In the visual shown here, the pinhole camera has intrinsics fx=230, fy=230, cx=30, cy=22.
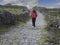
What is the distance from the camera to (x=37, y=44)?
14992mm

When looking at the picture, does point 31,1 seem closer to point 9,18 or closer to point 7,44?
point 9,18

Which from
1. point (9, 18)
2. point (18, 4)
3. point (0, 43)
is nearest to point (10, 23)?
point (9, 18)

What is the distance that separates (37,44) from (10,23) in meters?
13.6

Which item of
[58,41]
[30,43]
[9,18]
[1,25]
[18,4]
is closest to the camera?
[58,41]

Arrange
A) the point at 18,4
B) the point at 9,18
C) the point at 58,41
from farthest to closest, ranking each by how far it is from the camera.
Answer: the point at 18,4
the point at 9,18
the point at 58,41

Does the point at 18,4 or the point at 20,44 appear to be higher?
the point at 20,44

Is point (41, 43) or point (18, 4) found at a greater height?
point (41, 43)

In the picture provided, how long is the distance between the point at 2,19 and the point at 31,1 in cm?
4537

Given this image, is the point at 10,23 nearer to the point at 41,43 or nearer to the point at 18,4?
the point at 41,43

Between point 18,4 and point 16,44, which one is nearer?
point 16,44

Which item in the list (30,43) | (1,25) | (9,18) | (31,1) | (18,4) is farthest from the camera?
(18,4)

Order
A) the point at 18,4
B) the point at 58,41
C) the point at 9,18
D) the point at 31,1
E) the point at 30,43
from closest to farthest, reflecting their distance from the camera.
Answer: the point at 58,41
the point at 30,43
the point at 9,18
the point at 31,1
the point at 18,4

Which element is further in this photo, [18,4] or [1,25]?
[18,4]

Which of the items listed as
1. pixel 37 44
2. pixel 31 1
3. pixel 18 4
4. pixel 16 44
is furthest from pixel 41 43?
pixel 18 4
